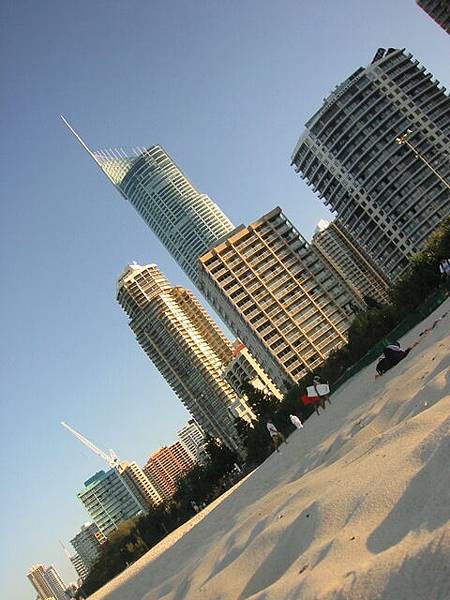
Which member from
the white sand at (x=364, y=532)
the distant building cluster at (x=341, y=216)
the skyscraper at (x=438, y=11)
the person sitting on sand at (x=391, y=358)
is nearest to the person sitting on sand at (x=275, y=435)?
the person sitting on sand at (x=391, y=358)

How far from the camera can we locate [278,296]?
324 ft

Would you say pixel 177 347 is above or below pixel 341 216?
above

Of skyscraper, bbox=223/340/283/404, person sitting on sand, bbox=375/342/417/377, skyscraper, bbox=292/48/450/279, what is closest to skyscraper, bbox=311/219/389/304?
skyscraper, bbox=223/340/283/404

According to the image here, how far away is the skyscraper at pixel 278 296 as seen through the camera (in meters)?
95.1

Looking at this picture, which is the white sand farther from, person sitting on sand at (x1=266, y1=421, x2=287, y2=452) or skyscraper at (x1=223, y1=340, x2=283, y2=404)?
skyscraper at (x1=223, y1=340, x2=283, y2=404)

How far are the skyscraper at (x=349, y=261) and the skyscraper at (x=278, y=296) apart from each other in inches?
2594

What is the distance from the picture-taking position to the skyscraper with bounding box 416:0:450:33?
320 ft

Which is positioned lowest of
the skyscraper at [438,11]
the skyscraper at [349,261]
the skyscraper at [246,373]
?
the skyscraper at [246,373]

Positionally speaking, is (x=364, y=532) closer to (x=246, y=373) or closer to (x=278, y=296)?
(x=278, y=296)

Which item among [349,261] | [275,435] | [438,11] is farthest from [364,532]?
[349,261]

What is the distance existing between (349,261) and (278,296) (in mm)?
80012

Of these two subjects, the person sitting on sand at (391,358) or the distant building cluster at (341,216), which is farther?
the distant building cluster at (341,216)

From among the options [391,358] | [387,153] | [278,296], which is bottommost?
[391,358]

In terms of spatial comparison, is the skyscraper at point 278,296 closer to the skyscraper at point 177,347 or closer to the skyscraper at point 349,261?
the skyscraper at point 177,347
